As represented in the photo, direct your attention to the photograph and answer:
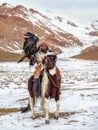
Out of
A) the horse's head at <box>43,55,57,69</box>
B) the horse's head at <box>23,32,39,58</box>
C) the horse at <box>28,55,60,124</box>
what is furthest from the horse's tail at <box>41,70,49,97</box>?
the horse's head at <box>23,32,39,58</box>

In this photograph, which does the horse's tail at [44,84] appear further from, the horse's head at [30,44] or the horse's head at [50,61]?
the horse's head at [30,44]

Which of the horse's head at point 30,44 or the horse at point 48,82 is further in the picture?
the horse's head at point 30,44

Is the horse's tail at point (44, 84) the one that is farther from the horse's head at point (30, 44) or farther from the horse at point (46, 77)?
the horse's head at point (30, 44)

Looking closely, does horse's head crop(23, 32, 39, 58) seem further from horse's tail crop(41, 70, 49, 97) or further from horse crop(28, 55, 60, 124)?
horse's tail crop(41, 70, 49, 97)

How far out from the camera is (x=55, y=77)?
13.0 metres

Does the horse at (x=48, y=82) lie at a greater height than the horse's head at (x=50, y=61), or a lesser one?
lesser

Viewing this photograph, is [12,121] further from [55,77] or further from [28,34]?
[28,34]

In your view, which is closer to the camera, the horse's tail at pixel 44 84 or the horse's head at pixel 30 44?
the horse's tail at pixel 44 84

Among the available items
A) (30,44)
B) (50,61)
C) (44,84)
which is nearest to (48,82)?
(44,84)

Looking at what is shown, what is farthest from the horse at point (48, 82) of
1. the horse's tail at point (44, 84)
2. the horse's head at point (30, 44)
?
the horse's head at point (30, 44)

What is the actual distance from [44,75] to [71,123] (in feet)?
5.36

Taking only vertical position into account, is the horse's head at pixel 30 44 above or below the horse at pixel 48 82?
above

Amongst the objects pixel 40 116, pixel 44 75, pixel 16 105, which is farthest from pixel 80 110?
pixel 16 105

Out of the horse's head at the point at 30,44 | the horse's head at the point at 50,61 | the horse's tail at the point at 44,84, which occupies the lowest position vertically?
the horse's tail at the point at 44,84
